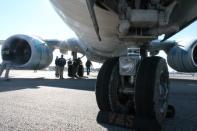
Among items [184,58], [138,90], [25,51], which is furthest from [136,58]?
[25,51]

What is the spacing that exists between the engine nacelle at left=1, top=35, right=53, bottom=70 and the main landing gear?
368 inches

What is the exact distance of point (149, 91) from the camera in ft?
10.8

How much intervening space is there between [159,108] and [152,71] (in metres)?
0.42

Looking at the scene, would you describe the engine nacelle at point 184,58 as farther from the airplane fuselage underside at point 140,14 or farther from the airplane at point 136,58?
the airplane fuselage underside at point 140,14

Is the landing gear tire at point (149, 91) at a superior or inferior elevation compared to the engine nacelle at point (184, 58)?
inferior

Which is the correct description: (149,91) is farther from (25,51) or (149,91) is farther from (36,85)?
(25,51)

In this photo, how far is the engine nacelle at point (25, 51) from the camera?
1309cm

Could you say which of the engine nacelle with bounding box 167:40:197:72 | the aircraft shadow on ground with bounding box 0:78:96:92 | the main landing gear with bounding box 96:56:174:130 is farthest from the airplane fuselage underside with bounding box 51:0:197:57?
the engine nacelle with bounding box 167:40:197:72

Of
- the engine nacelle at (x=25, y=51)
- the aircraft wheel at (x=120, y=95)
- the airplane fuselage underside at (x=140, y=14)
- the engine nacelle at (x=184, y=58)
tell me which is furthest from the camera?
the engine nacelle at (x=25, y=51)

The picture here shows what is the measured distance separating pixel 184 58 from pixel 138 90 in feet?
33.6

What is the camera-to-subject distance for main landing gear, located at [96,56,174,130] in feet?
10.9

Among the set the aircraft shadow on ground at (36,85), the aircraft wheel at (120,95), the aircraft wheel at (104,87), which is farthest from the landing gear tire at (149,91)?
the aircraft shadow on ground at (36,85)

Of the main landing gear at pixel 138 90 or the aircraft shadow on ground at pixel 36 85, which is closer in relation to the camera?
the main landing gear at pixel 138 90

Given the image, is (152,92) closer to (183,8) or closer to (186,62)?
(183,8)
